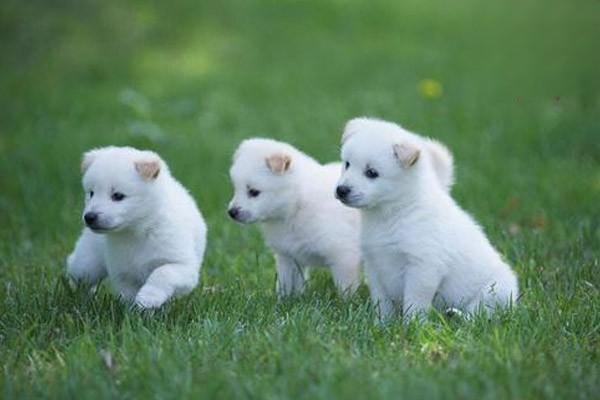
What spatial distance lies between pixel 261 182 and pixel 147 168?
0.88 m

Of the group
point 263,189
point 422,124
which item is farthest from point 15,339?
point 422,124

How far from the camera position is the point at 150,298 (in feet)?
16.9

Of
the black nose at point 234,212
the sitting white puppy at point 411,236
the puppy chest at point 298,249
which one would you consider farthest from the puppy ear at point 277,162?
the sitting white puppy at point 411,236

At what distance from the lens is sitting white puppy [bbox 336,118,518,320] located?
5309 millimetres

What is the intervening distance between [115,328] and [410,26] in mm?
12572

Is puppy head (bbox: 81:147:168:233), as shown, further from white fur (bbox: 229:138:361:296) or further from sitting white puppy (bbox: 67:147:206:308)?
white fur (bbox: 229:138:361:296)

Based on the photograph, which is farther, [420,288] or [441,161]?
[441,161]

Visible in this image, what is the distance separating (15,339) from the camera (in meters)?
4.82

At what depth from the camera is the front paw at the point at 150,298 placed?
512cm

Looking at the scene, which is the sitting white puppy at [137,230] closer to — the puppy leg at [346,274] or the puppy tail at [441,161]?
the puppy leg at [346,274]

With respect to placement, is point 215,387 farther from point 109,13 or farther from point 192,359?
point 109,13

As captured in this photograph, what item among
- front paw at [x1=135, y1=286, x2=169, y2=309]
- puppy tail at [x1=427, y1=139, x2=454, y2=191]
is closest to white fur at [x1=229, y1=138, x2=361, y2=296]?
puppy tail at [x1=427, y1=139, x2=454, y2=191]

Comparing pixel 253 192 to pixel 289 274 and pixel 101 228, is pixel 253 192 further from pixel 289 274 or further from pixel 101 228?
pixel 101 228

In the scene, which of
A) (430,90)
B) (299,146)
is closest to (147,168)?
(299,146)
